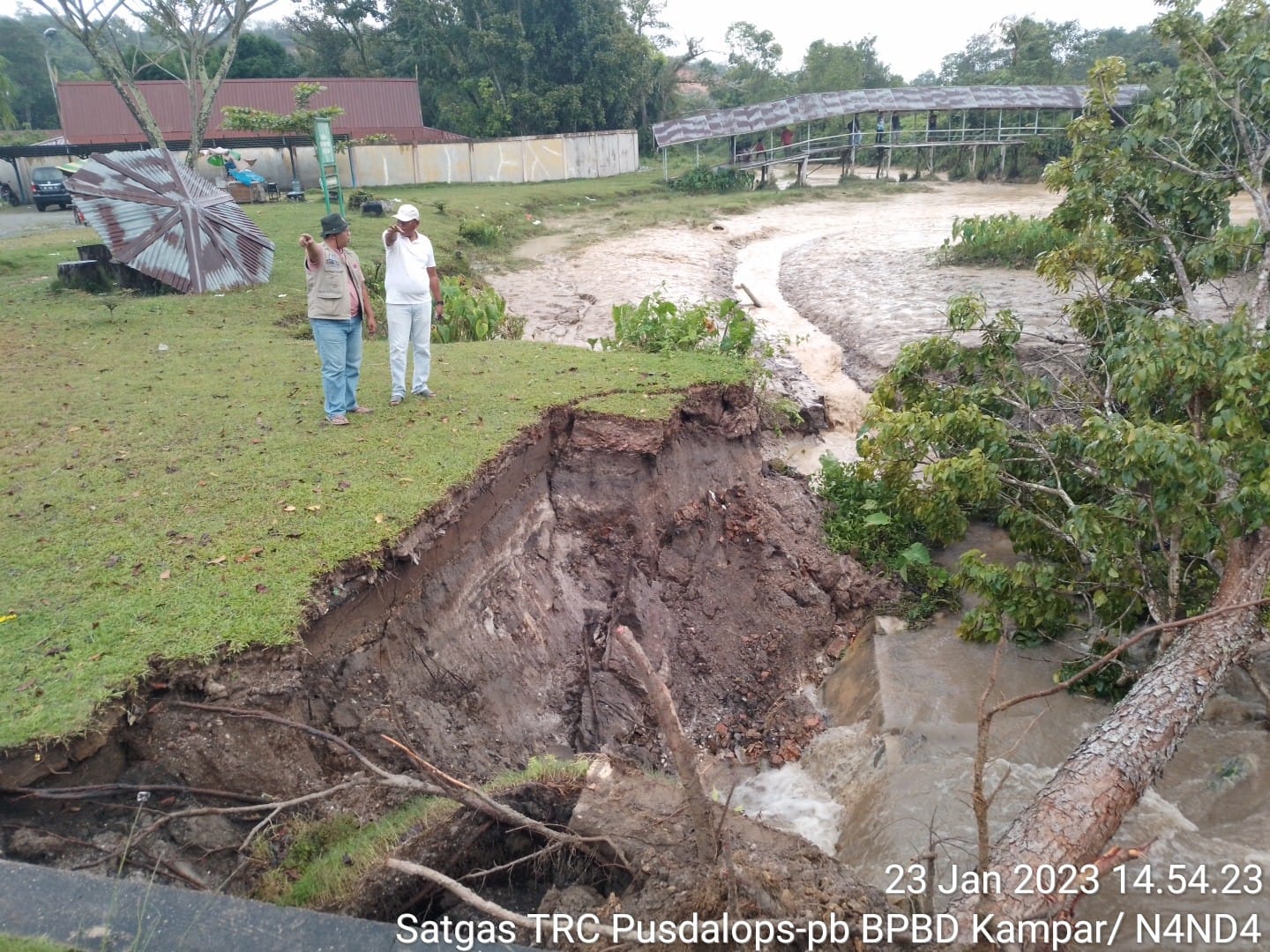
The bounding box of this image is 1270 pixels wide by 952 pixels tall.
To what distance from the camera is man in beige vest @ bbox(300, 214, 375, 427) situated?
20.6ft

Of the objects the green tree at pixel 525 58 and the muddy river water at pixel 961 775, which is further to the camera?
the green tree at pixel 525 58

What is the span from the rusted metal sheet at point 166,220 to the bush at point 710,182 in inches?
788

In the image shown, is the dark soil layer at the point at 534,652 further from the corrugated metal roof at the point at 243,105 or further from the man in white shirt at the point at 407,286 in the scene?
the corrugated metal roof at the point at 243,105

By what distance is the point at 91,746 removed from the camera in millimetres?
3723

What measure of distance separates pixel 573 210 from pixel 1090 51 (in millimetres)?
34132

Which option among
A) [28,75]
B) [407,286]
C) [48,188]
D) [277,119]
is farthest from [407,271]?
[28,75]

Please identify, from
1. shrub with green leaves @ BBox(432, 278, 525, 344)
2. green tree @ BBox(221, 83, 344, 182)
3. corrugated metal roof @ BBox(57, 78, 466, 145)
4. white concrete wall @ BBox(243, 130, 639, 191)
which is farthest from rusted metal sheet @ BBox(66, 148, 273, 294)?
corrugated metal roof @ BBox(57, 78, 466, 145)

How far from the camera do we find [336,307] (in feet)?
20.8

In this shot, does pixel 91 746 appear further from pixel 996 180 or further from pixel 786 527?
pixel 996 180

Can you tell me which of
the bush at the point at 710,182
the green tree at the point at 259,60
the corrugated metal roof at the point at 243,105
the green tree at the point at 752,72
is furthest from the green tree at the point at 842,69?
the green tree at the point at 259,60

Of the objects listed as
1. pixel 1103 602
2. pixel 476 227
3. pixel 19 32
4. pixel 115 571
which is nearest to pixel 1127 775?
pixel 1103 602

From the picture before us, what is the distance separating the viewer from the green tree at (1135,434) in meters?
4.60

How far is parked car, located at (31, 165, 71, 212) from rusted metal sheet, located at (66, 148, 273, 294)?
15.9m

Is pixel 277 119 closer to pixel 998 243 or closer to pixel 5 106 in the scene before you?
pixel 998 243
